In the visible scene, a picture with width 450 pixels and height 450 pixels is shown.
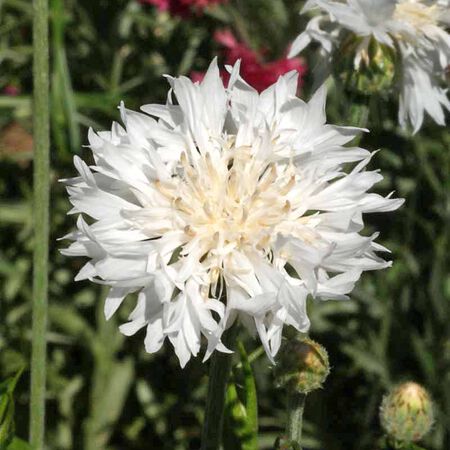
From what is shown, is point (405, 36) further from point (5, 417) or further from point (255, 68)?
point (5, 417)

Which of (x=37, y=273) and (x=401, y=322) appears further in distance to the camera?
(x=401, y=322)

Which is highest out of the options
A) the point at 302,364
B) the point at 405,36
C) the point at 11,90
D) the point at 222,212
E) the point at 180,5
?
the point at 180,5

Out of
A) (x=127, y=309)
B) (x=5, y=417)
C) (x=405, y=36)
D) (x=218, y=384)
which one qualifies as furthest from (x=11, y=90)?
(x=218, y=384)

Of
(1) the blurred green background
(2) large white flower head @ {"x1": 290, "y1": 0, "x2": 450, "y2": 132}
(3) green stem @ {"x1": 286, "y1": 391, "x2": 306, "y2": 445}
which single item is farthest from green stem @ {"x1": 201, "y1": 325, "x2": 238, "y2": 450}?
(1) the blurred green background

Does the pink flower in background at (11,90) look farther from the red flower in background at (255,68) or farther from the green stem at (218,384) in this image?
the green stem at (218,384)

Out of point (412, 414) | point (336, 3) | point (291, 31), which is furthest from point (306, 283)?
point (291, 31)

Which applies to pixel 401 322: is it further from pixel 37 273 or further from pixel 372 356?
pixel 37 273

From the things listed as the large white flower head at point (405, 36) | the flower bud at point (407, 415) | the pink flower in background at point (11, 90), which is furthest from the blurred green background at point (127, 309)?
the flower bud at point (407, 415)
